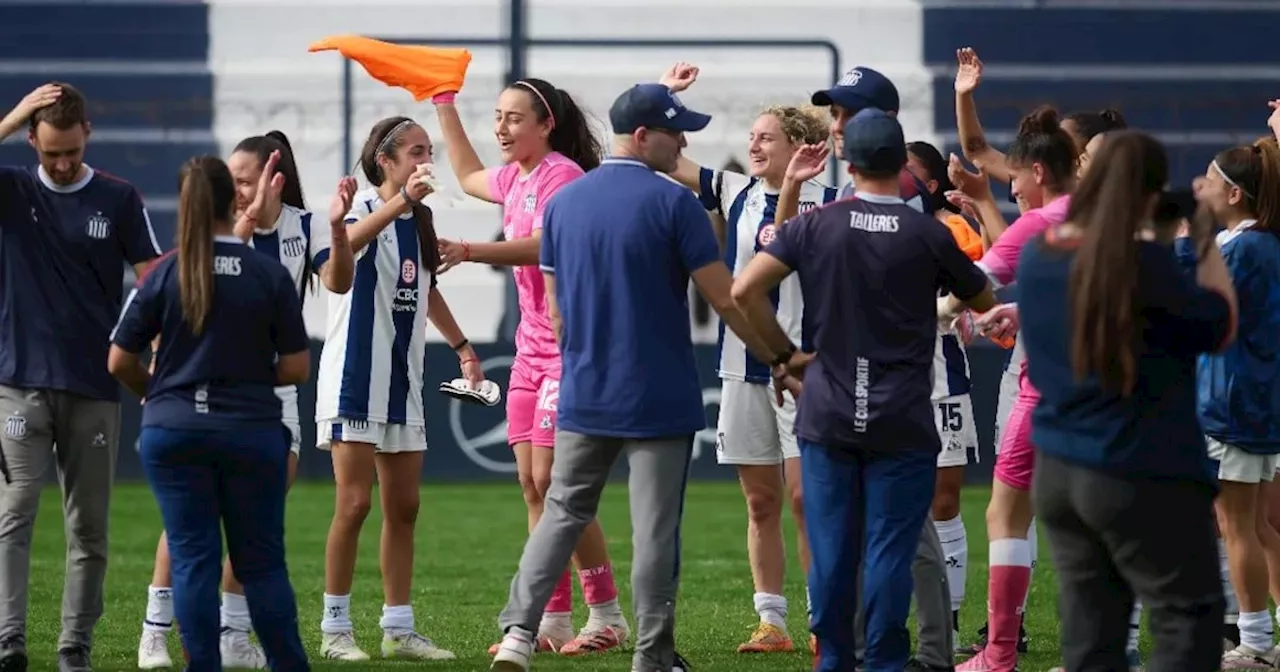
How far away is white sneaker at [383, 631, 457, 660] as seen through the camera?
750 centimetres

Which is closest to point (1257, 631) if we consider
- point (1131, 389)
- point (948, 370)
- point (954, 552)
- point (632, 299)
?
point (954, 552)

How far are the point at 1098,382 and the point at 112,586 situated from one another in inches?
237

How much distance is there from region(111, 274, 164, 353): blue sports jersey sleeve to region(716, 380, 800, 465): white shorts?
2.54 m

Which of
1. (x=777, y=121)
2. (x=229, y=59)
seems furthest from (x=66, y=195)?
(x=229, y=59)

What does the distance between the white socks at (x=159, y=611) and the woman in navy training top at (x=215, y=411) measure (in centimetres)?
135

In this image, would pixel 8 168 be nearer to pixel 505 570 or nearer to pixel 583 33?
pixel 505 570

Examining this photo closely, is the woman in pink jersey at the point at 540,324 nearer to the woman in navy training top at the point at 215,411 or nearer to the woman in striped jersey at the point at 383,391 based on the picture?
the woman in striped jersey at the point at 383,391

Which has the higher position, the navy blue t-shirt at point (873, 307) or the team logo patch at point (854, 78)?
the team logo patch at point (854, 78)

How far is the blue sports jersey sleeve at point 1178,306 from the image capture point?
512 centimetres

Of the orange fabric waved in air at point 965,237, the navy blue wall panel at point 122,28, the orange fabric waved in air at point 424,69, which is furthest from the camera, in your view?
the navy blue wall panel at point 122,28

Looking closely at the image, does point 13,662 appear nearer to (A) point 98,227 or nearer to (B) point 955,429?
(A) point 98,227

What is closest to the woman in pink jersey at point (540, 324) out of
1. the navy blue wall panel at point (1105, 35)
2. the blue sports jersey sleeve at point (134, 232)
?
the blue sports jersey sleeve at point (134, 232)

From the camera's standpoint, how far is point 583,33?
53.2ft

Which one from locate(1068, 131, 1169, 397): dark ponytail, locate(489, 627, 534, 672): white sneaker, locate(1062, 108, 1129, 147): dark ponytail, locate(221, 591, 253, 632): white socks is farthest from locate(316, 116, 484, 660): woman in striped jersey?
locate(1068, 131, 1169, 397): dark ponytail
